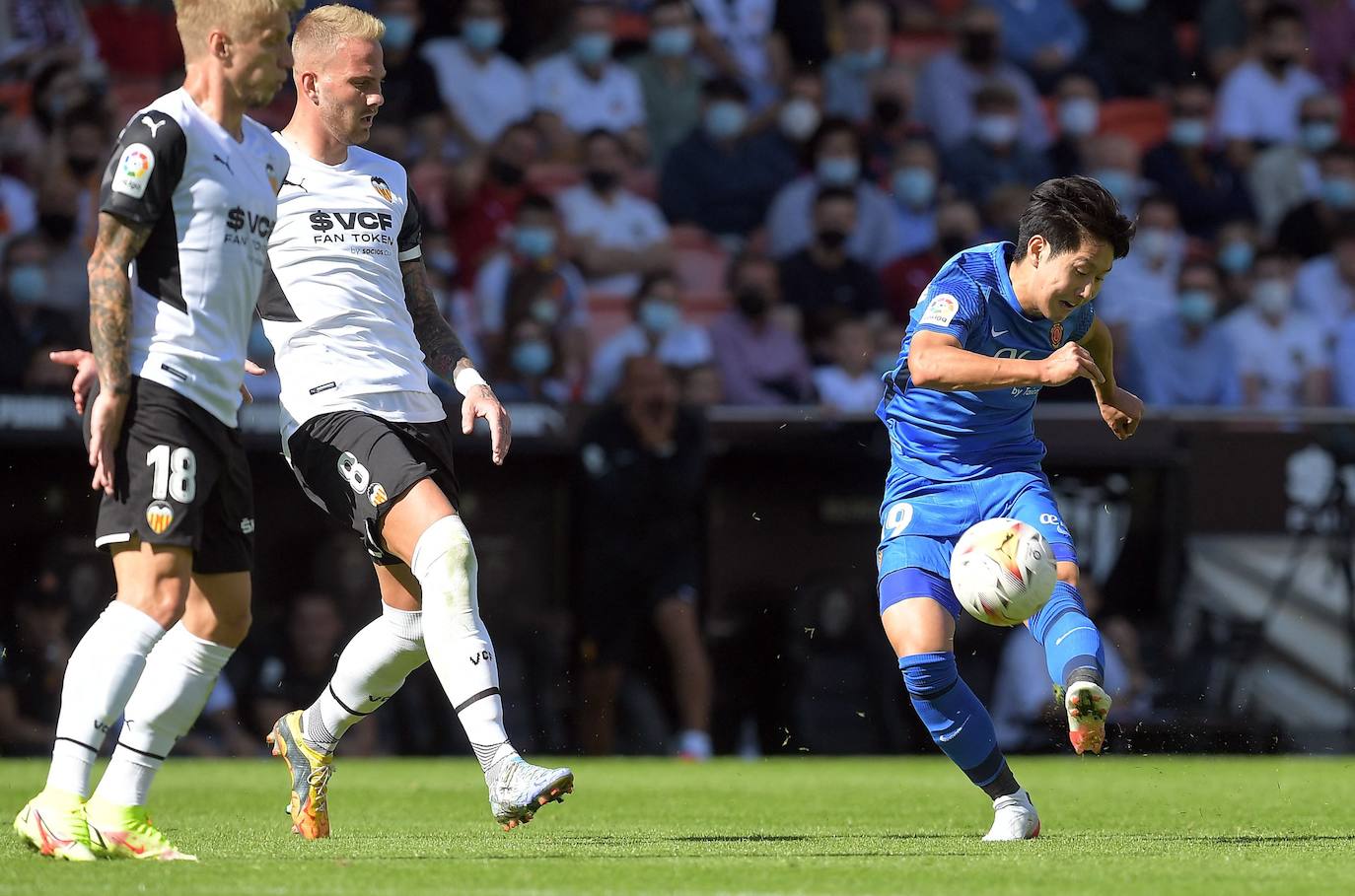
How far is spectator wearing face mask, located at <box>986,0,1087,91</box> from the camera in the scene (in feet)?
54.6

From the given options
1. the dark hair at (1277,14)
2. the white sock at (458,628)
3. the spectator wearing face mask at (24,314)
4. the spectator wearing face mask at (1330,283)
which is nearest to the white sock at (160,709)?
the white sock at (458,628)

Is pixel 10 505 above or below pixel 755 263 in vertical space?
below

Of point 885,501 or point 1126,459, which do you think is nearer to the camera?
point 885,501

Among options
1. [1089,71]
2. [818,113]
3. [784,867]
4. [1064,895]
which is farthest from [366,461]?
[1089,71]

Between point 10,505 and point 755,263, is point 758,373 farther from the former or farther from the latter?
point 10,505

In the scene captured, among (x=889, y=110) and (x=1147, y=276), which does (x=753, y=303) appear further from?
(x=1147, y=276)

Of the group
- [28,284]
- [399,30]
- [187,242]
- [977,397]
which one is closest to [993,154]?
[399,30]

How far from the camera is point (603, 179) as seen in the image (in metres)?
14.5

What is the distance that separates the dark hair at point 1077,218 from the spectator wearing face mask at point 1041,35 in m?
10.8

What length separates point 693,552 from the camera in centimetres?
1212

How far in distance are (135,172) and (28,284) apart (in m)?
7.63

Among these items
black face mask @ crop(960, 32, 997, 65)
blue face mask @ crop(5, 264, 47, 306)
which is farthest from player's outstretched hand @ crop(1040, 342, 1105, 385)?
black face mask @ crop(960, 32, 997, 65)

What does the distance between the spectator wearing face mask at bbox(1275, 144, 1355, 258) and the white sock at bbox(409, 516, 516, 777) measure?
1170 cm

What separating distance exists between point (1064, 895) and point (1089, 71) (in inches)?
513
